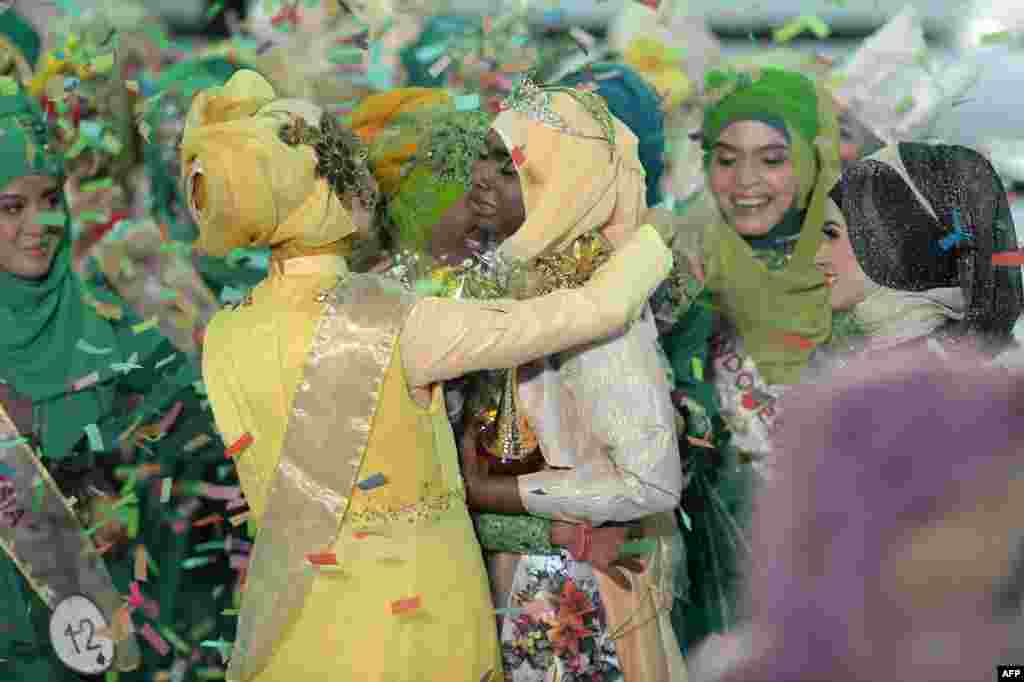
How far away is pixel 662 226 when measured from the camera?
3.22m

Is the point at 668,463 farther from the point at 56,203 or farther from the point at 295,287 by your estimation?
the point at 56,203

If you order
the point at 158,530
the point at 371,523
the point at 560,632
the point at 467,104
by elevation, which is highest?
the point at 467,104

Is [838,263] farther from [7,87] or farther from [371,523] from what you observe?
[7,87]

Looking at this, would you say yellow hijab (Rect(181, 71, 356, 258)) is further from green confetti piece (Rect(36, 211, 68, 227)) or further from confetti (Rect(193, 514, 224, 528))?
confetti (Rect(193, 514, 224, 528))

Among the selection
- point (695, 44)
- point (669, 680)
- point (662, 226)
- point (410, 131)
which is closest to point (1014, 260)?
point (662, 226)

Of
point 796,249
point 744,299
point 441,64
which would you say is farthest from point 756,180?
point 441,64

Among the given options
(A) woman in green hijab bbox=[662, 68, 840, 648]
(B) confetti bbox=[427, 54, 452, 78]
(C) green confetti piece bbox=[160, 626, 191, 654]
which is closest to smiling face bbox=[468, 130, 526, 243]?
(A) woman in green hijab bbox=[662, 68, 840, 648]

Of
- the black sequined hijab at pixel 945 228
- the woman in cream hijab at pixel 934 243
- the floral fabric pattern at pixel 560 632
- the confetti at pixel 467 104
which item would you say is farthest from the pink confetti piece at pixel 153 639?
the black sequined hijab at pixel 945 228

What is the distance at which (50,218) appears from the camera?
4426 mm

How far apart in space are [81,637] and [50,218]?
4.38 ft

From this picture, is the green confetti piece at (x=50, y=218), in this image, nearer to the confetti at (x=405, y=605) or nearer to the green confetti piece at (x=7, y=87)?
the green confetti piece at (x=7, y=87)

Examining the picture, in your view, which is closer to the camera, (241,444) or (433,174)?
(241,444)

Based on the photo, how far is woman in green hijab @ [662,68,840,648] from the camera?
460 cm

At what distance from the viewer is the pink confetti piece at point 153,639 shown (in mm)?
4746
